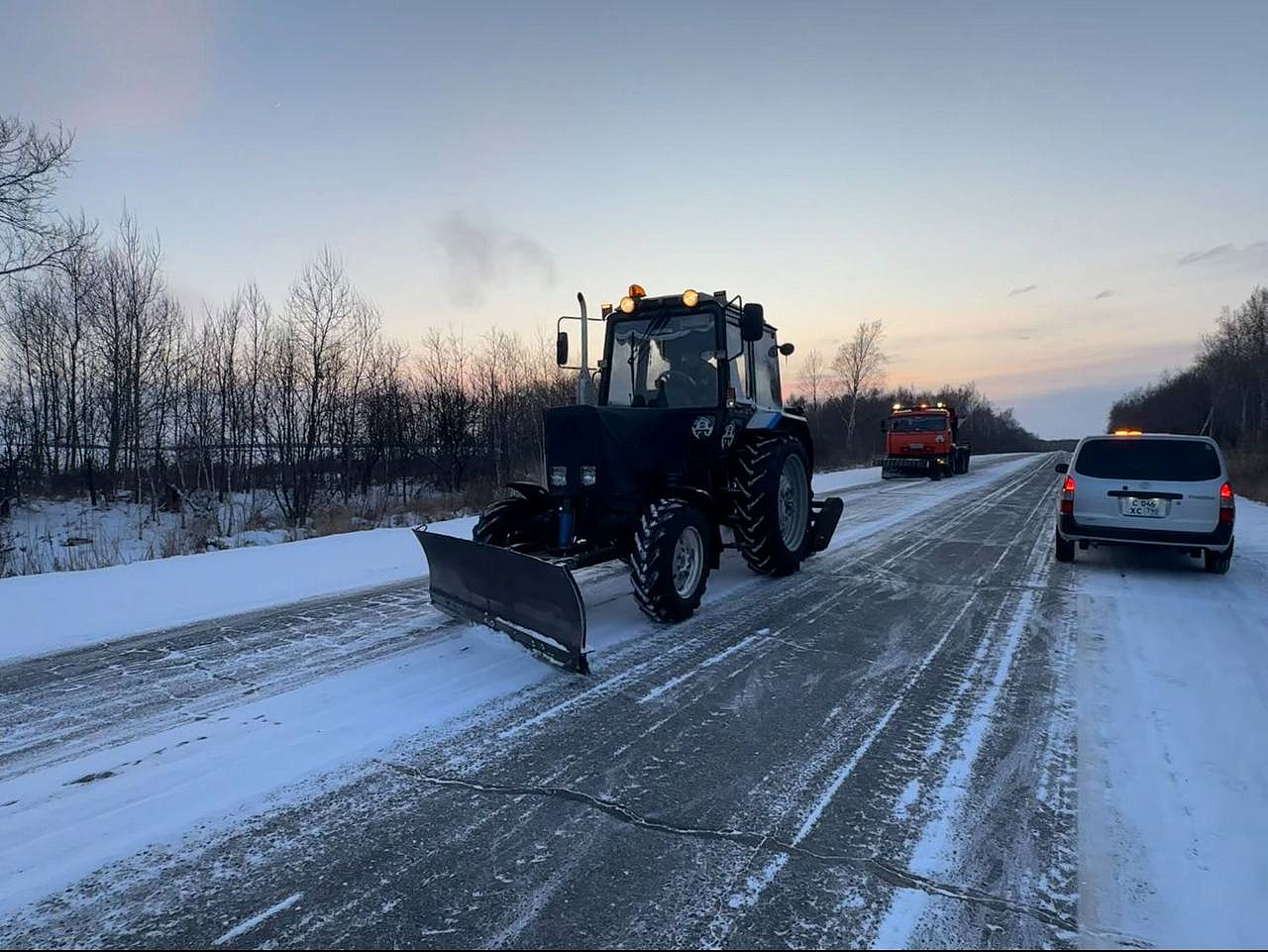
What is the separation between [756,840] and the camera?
282 cm

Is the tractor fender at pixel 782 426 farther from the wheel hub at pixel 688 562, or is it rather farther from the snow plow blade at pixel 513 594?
the snow plow blade at pixel 513 594

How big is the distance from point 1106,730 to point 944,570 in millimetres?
4738

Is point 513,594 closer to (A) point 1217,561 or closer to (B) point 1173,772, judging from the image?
(B) point 1173,772

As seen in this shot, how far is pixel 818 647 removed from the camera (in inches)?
209

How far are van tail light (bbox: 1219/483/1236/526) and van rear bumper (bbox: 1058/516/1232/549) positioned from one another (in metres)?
0.03

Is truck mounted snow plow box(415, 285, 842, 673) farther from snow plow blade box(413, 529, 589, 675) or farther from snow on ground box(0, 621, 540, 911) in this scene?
snow on ground box(0, 621, 540, 911)

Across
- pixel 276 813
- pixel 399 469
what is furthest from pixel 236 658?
pixel 399 469

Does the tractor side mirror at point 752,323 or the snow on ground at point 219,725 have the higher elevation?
the tractor side mirror at point 752,323

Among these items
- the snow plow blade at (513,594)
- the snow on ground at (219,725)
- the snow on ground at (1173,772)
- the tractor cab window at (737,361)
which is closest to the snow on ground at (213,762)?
the snow on ground at (219,725)

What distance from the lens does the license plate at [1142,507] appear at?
26.1ft

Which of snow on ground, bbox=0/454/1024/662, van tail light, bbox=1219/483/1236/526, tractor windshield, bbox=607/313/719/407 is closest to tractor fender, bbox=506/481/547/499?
tractor windshield, bbox=607/313/719/407

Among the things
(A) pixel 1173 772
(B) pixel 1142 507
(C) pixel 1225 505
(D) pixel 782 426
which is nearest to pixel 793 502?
(D) pixel 782 426

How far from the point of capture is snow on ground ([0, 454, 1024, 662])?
6016mm

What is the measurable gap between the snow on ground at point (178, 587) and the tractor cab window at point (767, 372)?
4642 millimetres
